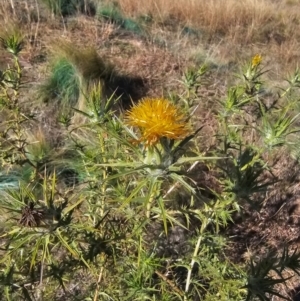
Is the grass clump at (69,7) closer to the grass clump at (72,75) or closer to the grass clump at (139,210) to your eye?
the grass clump at (72,75)

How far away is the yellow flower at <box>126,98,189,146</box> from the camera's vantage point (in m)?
1.25

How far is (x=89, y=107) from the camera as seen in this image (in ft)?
5.47

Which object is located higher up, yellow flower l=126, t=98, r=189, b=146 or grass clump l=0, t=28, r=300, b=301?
yellow flower l=126, t=98, r=189, b=146

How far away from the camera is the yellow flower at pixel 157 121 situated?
1.25 meters

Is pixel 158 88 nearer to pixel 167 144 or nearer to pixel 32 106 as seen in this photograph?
pixel 32 106

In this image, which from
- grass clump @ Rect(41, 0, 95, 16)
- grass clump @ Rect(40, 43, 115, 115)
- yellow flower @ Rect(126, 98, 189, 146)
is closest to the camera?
yellow flower @ Rect(126, 98, 189, 146)

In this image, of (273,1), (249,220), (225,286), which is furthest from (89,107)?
(273,1)

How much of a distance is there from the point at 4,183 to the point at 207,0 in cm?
560

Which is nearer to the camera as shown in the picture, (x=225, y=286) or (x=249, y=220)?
(x=225, y=286)

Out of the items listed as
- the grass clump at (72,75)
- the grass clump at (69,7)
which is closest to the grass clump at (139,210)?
the grass clump at (72,75)

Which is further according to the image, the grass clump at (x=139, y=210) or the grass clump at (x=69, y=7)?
the grass clump at (x=69, y=7)

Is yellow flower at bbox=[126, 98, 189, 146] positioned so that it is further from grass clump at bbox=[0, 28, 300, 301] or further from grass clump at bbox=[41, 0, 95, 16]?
grass clump at bbox=[41, 0, 95, 16]

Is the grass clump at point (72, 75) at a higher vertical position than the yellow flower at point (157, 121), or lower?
lower

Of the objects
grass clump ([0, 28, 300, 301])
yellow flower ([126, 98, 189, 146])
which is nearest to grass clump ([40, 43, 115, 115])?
grass clump ([0, 28, 300, 301])
